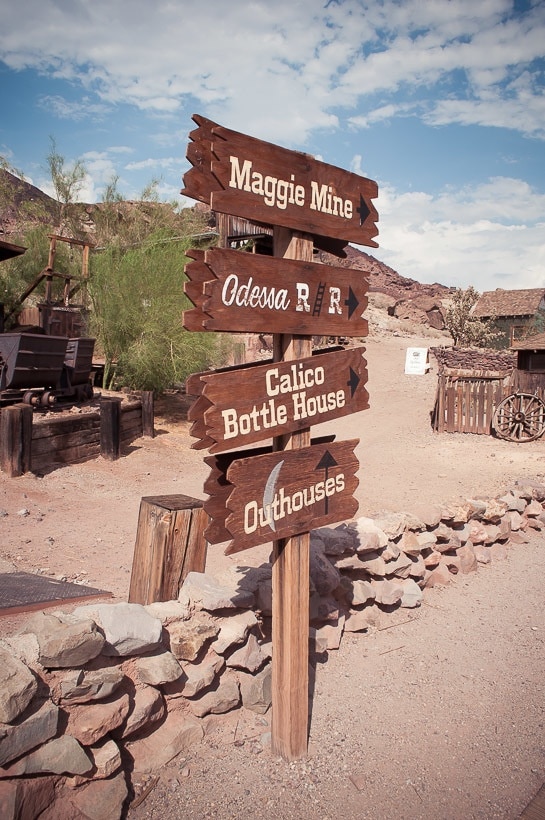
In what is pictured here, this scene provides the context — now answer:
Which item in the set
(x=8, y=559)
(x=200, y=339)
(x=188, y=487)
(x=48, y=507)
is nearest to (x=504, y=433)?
(x=200, y=339)

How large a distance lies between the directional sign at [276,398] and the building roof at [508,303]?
125ft

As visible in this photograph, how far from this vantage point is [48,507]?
654 centimetres

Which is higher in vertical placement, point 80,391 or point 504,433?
point 80,391

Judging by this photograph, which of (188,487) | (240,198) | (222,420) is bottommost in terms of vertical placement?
(188,487)

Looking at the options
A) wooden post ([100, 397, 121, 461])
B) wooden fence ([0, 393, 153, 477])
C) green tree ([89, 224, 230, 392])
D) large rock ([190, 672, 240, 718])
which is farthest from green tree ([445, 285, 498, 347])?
Result: large rock ([190, 672, 240, 718])

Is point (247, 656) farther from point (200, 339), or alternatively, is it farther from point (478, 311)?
point (478, 311)

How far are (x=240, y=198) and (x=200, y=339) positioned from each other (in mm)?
10790

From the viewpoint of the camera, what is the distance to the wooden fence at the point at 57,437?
7.23 metres

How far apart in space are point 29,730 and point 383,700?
2.22 meters

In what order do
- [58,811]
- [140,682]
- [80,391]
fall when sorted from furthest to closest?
[80,391], [140,682], [58,811]

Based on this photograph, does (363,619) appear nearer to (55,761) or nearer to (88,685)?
(88,685)

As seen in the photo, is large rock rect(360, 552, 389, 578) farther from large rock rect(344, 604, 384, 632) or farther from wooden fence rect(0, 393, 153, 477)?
wooden fence rect(0, 393, 153, 477)

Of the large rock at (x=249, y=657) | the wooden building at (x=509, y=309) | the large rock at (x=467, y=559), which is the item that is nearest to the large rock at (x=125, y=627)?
the large rock at (x=249, y=657)

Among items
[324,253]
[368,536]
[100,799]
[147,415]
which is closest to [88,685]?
[100,799]
